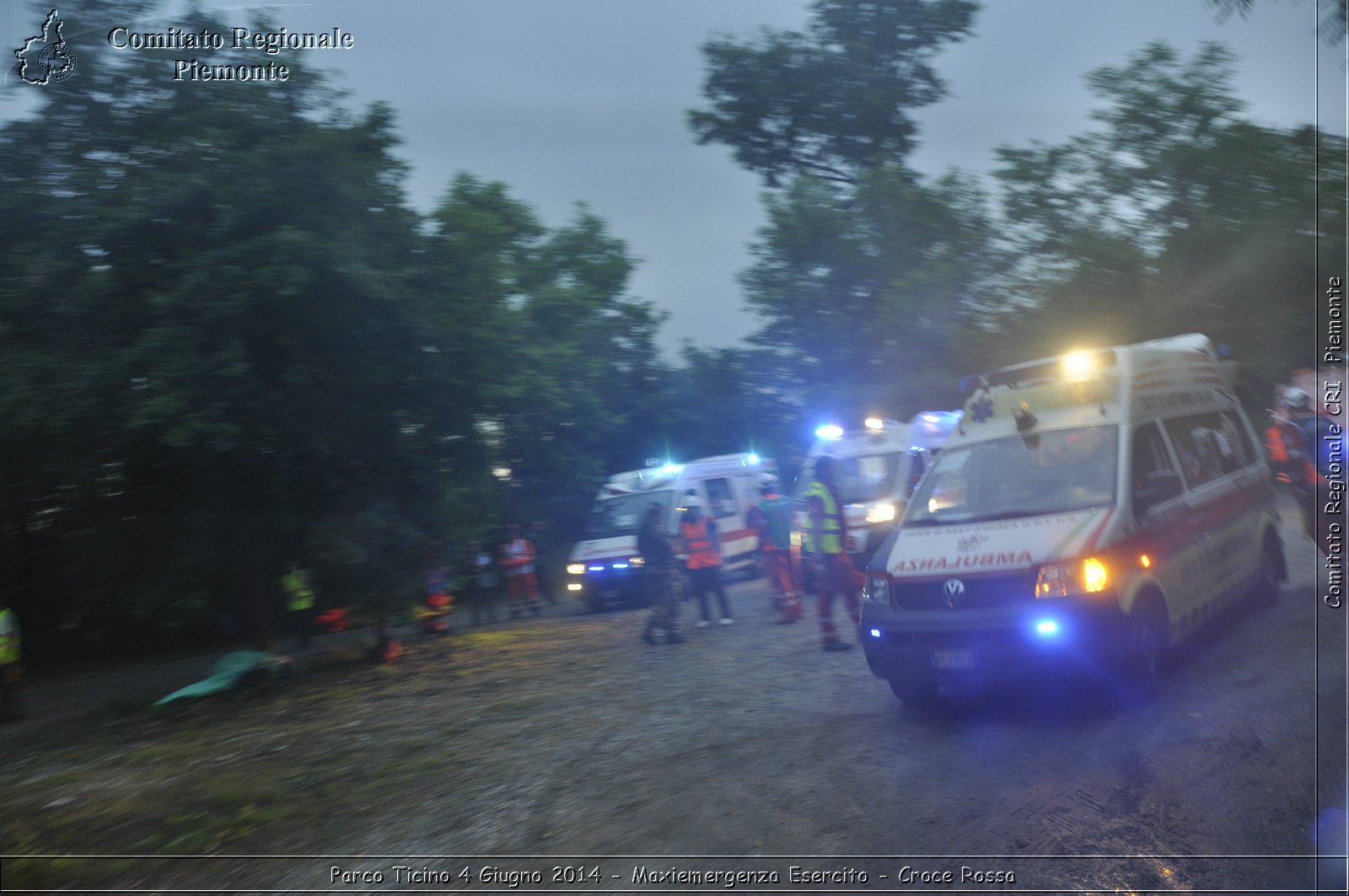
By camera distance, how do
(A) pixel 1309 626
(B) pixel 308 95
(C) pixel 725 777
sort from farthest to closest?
(B) pixel 308 95 < (A) pixel 1309 626 < (C) pixel 725 777

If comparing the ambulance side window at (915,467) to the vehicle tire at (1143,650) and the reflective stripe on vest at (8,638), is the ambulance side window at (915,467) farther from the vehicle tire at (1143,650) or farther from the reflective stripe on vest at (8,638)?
the reflective stripe on vest at (8,638)

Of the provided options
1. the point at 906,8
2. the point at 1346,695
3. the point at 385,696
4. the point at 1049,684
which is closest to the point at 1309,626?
the point at 1346,695

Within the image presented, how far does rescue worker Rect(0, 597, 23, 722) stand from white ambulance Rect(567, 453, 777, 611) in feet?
27.6

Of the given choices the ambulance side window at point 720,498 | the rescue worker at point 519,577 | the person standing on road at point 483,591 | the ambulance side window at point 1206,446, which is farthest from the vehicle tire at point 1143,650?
the rescue worker at point 519,577

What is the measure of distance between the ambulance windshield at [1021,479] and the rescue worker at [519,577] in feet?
40.9

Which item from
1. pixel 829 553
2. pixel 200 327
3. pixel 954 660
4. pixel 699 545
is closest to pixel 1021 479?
pixel 954 660

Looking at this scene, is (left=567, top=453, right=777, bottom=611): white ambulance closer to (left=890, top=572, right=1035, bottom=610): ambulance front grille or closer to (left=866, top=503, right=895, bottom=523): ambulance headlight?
(left=866, top=503, right=895, bottom=523): ambulance headlight

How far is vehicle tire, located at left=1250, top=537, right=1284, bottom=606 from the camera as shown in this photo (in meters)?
9.68

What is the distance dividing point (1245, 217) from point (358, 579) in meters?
14.3

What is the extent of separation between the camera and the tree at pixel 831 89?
1695cm

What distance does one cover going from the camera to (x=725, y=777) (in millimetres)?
6660

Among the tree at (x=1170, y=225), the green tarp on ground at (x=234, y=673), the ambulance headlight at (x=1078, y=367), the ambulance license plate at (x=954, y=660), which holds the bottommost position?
the green tarp on ground at (x=234, y=673)

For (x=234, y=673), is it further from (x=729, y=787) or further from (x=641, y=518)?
(x=729, y=787)

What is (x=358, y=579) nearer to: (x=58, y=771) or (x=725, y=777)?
(x=58, y=771)
